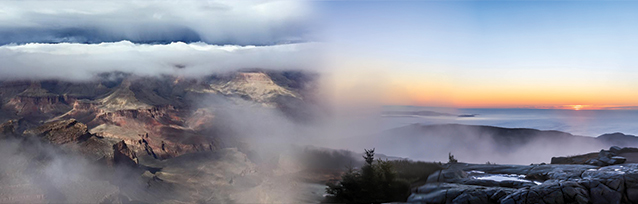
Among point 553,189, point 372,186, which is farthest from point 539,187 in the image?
point 372,186

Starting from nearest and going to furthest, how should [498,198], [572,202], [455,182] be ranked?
[572,202] → [498,198] → [455,182]

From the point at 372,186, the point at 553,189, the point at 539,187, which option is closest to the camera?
the point at 553,189

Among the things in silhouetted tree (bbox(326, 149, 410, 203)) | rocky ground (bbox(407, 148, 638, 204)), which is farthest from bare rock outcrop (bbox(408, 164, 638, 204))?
silhouetted tree (bbox(326, 149, 410, 203))

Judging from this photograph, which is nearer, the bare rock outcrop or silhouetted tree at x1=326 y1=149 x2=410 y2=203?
the bare rock outcrop

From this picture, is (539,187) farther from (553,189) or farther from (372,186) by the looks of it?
(372,186)

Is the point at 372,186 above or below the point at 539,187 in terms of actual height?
below

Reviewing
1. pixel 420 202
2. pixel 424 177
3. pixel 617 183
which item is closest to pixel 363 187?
pixel 424 177

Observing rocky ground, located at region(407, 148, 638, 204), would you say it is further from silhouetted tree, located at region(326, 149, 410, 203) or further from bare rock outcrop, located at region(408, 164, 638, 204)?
silhouetted tree, located at region(326, 149, 410, 203)

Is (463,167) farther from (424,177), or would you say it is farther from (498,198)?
(498,198)

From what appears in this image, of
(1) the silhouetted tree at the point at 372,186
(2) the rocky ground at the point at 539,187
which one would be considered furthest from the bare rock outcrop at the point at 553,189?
(1) the silhouetted tree at the point at 372,186

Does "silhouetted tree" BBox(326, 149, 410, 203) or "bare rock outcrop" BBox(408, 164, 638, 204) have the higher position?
"bare rock outcrop" BBox(408, 164, 638, 204)

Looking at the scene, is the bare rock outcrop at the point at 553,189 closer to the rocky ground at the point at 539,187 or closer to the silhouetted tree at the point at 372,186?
the rocky ground at the point at 539,187
